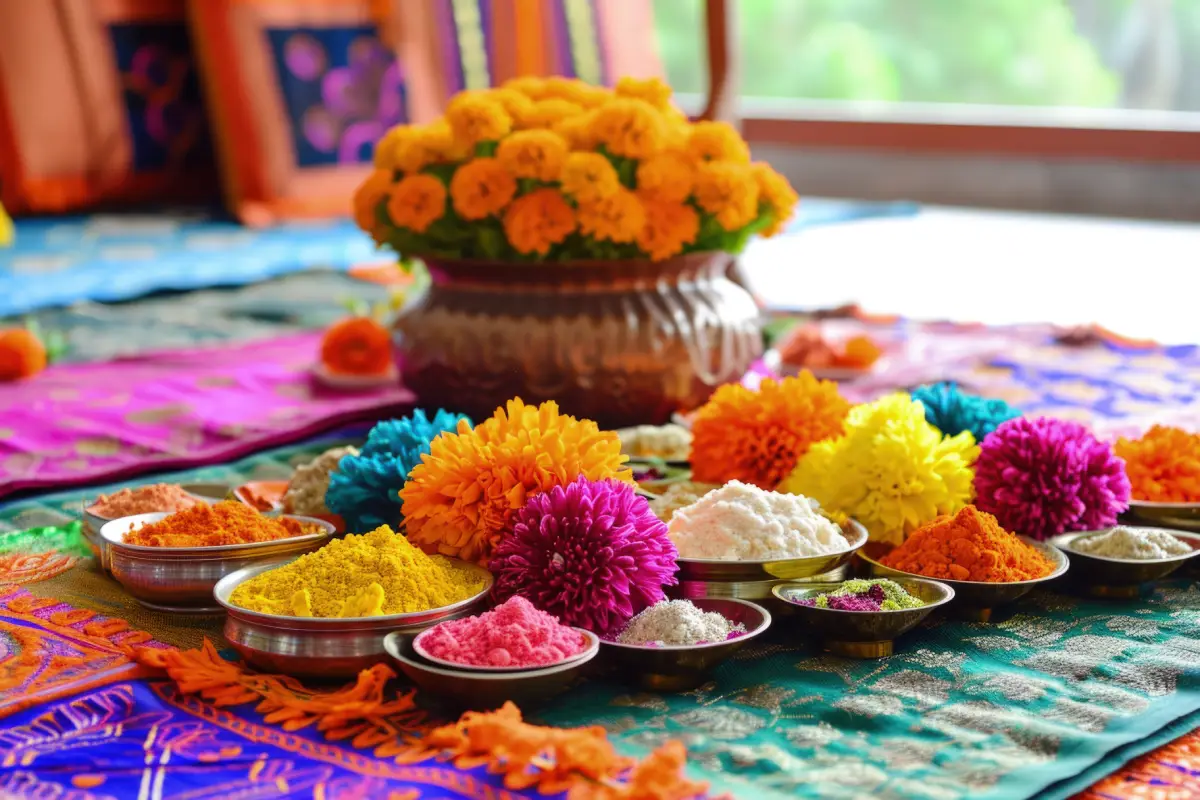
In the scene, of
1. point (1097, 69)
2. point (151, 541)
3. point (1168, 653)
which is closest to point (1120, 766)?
point (1168, 653)

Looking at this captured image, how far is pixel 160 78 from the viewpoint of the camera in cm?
392

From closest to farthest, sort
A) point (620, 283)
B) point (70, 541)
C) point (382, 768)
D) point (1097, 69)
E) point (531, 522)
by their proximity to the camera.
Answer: point (382, 768) → point (531, 522) → point (70, 541) → point (620, 283) → point (1097, 69)

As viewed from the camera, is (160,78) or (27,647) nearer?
(27,647)

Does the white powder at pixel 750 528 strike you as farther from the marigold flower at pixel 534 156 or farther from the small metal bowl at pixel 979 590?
the marigold flower at pixel 534 156

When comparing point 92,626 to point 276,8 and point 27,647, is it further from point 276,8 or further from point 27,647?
point 276,8

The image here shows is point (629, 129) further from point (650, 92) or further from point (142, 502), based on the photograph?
point (142, 502)

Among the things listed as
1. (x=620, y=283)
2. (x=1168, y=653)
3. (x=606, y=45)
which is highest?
(x=606, y=45)

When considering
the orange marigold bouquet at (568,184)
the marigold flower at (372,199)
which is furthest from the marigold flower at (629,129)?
the marigold flower at (372,199)

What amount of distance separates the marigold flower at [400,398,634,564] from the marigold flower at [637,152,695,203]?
531mm

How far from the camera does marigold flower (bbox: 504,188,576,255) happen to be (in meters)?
1.72

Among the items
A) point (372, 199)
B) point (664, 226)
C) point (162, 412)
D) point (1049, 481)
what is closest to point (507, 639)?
point (1049, 481)

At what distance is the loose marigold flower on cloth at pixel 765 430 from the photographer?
4.88 ft

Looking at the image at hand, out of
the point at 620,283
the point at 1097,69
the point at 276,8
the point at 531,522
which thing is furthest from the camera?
the point at 1097,69

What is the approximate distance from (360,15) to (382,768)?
335 cm
